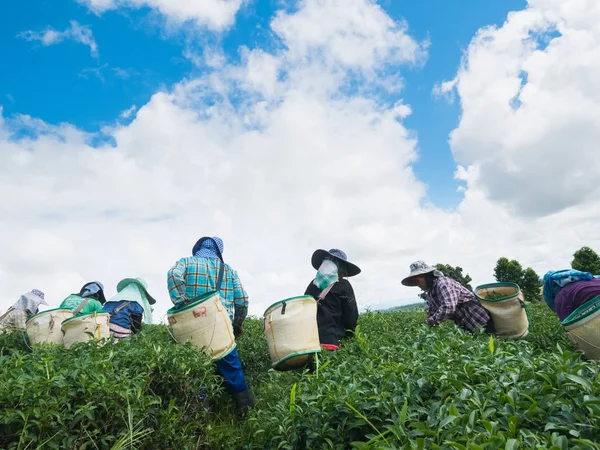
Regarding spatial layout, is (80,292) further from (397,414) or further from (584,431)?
(584,431)

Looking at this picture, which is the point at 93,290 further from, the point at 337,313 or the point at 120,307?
the point at 337,313

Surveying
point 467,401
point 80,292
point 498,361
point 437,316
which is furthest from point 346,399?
point 80,292

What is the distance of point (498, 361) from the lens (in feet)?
6.57

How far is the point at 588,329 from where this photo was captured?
312cm

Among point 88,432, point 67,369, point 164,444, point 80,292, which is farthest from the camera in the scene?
point 80,292

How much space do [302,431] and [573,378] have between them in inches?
46.3

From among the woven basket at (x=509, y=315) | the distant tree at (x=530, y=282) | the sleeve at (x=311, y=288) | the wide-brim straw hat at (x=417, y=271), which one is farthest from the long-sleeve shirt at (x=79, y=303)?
the distant tree at (x=530, y=282)

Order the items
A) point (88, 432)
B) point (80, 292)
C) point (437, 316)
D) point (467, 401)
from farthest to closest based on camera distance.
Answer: point (80, 292) < point (437, 316) < point (88, 432) < point (467, 401)

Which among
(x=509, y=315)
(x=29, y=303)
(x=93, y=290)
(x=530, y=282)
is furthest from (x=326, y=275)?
(x=530, y=282)

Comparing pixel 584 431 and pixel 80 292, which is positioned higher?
pixel 80 292

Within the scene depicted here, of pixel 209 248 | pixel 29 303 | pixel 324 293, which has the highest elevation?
pixel 209 248

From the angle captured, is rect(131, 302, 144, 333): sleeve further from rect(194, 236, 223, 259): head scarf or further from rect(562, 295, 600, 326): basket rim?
rect(562, 295, 600, 326): basket rim

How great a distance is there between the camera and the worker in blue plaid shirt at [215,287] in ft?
12.2

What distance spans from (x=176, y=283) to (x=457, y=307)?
3.09 meters
